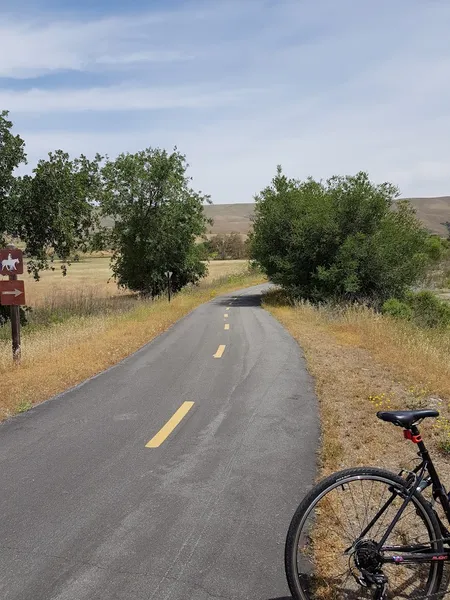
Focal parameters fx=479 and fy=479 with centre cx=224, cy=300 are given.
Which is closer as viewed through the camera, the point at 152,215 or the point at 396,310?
the point at 396,310

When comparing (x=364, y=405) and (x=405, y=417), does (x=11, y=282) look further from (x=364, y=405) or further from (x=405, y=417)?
(x=405, y=417)

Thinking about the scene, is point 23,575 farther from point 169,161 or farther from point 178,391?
point 169,161

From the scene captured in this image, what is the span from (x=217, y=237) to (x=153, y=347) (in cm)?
11377

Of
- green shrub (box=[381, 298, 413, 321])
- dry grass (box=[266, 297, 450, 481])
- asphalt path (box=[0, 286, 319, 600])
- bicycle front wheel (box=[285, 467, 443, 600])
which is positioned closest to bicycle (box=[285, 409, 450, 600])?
bicycle front wheel (box=[285, 467, 443, 600])

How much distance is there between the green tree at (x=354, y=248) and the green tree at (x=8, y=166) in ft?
50.4

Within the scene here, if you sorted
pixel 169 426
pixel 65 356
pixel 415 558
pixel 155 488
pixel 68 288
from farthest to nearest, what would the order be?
pixel 68 288 → pixel 65 356 → pixel 169 426 → pixel 155 488 → pixel 415 558

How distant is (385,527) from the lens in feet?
9.27

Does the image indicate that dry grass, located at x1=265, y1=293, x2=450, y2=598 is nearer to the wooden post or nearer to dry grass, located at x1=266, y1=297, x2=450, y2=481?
dry grass, located at x1=266, y1=297, x2=450, y2=481

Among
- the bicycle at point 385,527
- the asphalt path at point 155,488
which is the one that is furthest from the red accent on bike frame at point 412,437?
the asphalt path at point 155,488

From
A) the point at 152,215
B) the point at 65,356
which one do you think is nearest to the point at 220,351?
the point at 65,356

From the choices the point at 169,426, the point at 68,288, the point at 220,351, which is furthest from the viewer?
the point at 68,288

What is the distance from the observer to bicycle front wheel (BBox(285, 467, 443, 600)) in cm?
274

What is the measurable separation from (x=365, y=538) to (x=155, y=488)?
7.43ft

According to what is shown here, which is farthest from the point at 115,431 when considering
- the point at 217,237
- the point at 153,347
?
the point at 217,237
